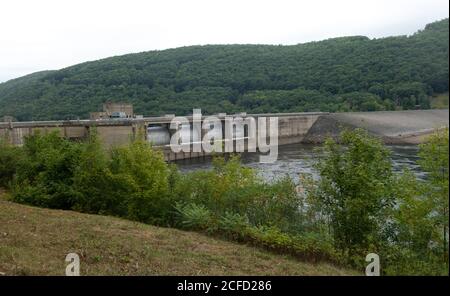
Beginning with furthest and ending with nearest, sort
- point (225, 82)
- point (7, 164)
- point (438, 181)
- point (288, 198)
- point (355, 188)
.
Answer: point (225, 82) < point (7, 164) < point (288, 198) < point (355, 188) < point (438, 181)

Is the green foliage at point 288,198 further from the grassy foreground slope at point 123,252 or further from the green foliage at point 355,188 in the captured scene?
the grassy foreground slope at point 123,252

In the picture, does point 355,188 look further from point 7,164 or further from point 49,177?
point 7,164

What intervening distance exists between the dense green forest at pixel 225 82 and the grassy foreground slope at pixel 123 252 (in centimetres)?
7580

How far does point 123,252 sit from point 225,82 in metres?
134

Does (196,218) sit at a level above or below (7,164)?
below

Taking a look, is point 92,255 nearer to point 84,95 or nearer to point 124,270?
point 124,270

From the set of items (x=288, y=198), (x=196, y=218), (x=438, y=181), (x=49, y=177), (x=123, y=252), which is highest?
(x=438, y=181)

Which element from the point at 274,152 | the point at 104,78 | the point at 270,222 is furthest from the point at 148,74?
the point at 270,222

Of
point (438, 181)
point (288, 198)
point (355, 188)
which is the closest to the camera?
point (438, 181)

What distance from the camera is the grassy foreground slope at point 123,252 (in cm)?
759

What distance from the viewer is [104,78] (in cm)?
13525

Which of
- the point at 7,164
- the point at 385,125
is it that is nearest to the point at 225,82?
the point at 385,125

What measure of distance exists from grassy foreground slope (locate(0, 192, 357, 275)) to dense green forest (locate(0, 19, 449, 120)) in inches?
2984

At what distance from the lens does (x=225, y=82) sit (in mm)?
140625
